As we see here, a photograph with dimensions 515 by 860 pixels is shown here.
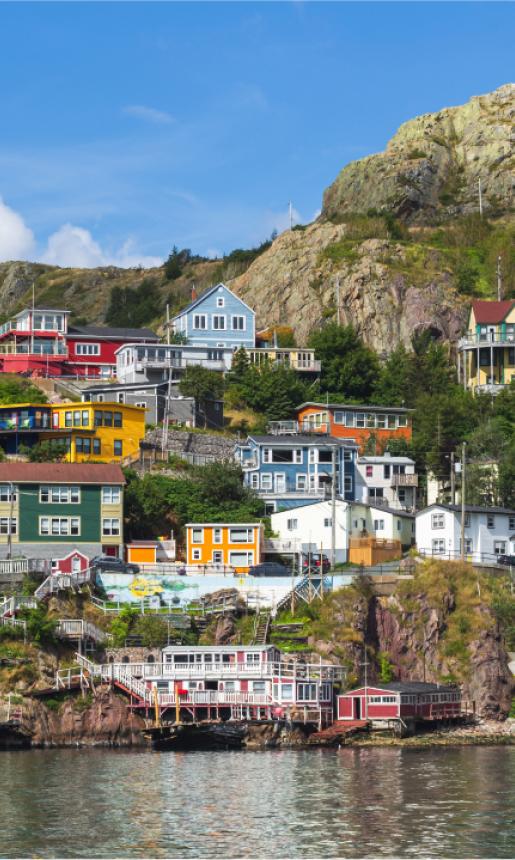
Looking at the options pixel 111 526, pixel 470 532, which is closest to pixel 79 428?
pixel 111 526

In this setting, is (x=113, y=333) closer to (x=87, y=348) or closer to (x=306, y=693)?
(x=87, y=348)

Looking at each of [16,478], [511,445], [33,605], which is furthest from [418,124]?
[33,605]

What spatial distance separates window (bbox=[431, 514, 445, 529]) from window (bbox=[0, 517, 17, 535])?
1085 inches

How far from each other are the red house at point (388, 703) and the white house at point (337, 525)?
18997 mm

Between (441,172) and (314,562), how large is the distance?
89423mm

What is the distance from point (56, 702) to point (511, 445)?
1839 inches

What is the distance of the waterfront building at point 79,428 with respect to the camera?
11244 cm

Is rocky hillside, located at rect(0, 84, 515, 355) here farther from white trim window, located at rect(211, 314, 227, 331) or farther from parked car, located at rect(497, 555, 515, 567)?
parked car, located at rect(497, 555, 515, 567)

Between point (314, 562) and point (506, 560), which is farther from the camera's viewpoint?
point (506, 560)

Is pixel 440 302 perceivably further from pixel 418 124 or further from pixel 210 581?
pixel 210 581

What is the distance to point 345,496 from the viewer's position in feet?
379

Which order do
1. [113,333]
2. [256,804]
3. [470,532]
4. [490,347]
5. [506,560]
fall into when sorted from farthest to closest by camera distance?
[113,333], [490,347], [470,532], [506,560], [256,804]

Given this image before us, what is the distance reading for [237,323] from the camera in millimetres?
147250

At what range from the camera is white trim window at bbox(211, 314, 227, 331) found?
147m
